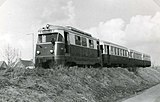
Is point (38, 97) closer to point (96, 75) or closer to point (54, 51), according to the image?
point (54, 51)

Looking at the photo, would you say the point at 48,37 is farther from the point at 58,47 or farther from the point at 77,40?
the point at 77,40

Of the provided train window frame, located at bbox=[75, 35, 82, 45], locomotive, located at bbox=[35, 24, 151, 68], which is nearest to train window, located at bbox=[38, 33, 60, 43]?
locomotive, located at bbox=[35, 24, 151, 68]

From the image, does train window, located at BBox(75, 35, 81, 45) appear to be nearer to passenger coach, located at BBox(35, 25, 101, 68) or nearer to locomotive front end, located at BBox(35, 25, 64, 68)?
passenger coach, located at BBox(35, 25, 101, 68)

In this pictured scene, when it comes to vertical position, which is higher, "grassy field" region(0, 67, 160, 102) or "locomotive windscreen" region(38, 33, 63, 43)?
"locomotive windscreen" region(38, 33, 63, 43)

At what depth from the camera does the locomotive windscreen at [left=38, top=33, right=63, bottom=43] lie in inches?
650

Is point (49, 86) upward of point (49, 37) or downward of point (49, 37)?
downward

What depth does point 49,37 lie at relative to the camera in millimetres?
16797

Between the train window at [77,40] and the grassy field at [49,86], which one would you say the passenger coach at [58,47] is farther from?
the grassy field at [49,86]

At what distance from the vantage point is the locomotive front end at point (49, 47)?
15.8 m

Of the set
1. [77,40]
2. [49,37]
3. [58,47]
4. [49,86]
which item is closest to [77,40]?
[77,40]

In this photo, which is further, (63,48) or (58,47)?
(63,48)

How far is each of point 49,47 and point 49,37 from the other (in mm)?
880

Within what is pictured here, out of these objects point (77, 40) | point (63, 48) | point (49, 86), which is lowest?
point (49, 86)

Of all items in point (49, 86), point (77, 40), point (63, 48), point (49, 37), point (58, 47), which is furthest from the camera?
point (77, 40)
